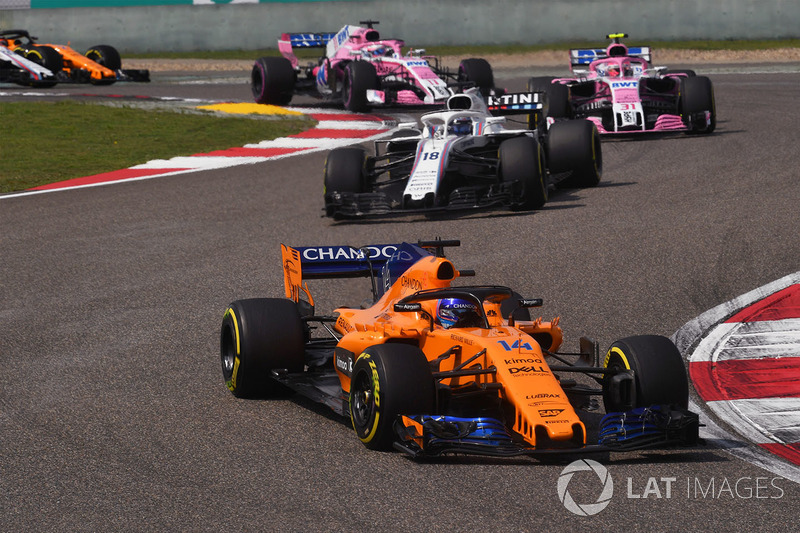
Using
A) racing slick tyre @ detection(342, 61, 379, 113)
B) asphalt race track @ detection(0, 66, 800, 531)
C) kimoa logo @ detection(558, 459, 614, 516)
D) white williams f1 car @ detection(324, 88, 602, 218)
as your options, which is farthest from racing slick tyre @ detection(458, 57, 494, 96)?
kimoa logo @ detection(558, 459, 614, 516)

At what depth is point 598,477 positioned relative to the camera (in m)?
5.90

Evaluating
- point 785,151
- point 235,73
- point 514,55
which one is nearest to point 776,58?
point 514,55

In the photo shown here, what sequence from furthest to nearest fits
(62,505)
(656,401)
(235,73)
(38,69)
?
(235,73) → (38,69) → (656,401) → (62,505)

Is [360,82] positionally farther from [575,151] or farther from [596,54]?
[575,151]

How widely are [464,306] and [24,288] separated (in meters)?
5.18

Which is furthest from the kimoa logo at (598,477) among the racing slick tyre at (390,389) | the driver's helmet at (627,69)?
the driver's helmet at (627,69)

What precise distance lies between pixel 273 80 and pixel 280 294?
15.8m

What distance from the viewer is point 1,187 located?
55.1 feet

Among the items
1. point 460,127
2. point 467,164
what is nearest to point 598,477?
point 467,164

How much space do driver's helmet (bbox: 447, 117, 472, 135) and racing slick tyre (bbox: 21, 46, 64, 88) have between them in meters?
18.0

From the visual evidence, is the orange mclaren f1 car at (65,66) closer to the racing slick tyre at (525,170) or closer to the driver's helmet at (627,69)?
the driver's helmet at (627,69)

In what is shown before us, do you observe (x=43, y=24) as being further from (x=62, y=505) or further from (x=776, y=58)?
(x=62, y=505)

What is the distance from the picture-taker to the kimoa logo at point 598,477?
5491 millimetres

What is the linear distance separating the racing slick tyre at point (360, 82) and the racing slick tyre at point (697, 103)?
6687 mm
